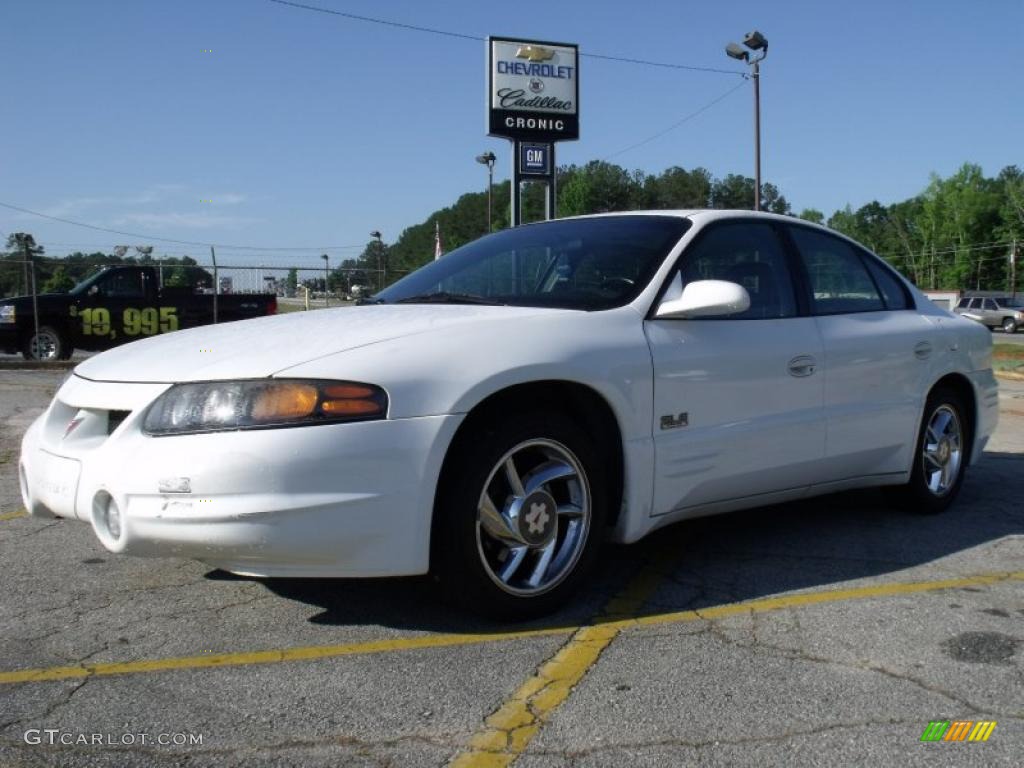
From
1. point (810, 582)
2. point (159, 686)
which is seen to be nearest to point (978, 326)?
point (810, 582)

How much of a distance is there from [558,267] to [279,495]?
67.8 inches

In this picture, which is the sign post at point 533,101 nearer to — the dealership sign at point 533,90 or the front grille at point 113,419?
the dealership sign at point 533,90

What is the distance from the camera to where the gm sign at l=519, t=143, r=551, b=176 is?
18453 millimetres

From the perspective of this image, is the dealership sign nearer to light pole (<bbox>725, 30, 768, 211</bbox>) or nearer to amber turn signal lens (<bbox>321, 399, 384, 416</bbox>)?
light pole (<bbox>725, 30, 768, 211</bbox>)

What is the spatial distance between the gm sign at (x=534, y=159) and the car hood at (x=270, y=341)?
49.1 feet

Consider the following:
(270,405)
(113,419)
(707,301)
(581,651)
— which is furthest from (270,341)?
(707,301)

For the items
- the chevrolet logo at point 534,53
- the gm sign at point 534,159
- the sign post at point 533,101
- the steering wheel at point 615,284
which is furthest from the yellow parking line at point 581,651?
the chevrolet logo at point 534,53

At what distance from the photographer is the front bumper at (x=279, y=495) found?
2855mm

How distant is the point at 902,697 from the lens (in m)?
2.74

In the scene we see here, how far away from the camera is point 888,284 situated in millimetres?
5016

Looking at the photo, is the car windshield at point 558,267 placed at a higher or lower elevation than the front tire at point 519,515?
higher

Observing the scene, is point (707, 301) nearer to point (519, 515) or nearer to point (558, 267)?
point (558, 267)

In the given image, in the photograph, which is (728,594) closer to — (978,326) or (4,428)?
(978,326)

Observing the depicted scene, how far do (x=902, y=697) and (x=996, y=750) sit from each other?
33 centimetres
